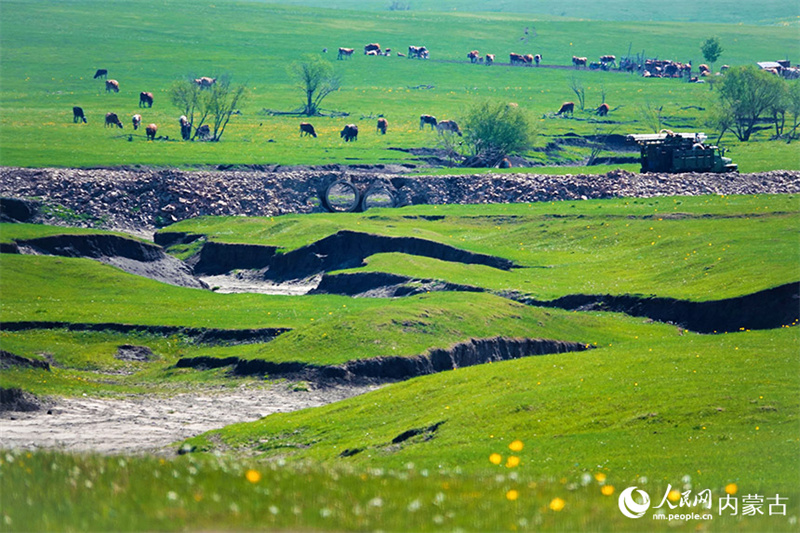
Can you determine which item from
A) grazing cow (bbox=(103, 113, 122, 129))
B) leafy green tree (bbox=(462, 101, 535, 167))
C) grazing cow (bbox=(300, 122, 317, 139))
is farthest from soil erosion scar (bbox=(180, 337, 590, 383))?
grazing cow (bbox=(300, 122, 317, 139))

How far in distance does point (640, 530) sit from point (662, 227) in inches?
2089

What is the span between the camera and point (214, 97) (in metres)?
114

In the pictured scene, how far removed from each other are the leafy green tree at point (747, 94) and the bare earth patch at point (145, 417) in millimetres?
96676

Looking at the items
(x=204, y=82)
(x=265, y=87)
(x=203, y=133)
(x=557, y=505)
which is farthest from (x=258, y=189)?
(x=557, y=505)

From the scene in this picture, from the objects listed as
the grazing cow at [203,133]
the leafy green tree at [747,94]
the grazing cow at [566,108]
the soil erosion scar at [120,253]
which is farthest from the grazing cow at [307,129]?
the soil erosion scar at [120,253]

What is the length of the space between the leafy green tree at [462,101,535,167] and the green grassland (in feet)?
24.3

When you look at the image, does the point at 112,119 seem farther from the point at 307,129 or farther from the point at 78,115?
the point at 307,129

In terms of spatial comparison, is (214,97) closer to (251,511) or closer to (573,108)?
(573,108)

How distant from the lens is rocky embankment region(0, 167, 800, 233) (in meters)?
78.3

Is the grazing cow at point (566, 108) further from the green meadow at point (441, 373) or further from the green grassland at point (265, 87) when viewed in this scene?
the green meadow at point (441, 373)

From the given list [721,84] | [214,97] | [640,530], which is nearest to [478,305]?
[640,530]
